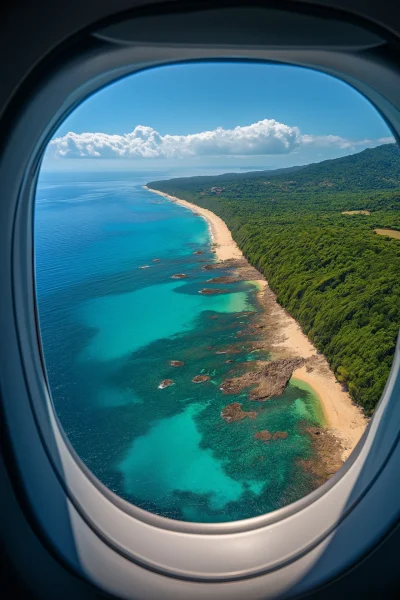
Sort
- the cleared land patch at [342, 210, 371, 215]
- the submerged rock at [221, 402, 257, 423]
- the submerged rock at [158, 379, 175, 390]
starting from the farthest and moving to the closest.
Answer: the cleared land patch at [342, 210, 371, 215] → the submerged rock at [158, 379, 175, 390] → the submerged rock at [221, 402, 257, 423]

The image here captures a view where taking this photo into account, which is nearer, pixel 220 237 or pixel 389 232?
pixel 389 232

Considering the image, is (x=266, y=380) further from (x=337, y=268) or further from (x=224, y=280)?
(x=224, y=280)

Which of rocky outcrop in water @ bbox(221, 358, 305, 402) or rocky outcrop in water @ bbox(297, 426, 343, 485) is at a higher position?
rocky outcrop in water @ bbox(221, 358, 305, 402)

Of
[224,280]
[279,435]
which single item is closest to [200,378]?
[279,435]

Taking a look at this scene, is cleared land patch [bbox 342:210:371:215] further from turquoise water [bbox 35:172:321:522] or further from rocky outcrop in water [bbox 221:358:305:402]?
rocky outcrop in water [bbox 221:358:305:402]

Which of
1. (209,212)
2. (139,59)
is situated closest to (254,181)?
(209,212)

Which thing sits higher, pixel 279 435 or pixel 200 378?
pixel 200 378

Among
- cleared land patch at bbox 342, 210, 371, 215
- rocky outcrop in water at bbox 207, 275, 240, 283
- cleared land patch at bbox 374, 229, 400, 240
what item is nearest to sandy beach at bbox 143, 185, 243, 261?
rocky outcrop in water at bbox 207, 275, 240, 283
